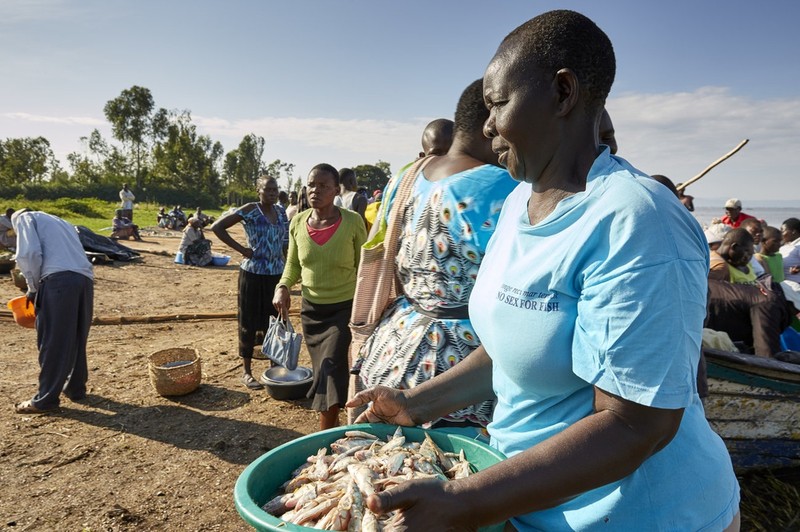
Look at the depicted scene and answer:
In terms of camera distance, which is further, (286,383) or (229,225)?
(229,225)

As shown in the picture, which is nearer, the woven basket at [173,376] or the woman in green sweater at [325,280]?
the woman in green sweater at [325,280]

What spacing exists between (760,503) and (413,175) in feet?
11.1

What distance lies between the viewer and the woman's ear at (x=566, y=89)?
104cm

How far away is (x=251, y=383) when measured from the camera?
5.49 meters

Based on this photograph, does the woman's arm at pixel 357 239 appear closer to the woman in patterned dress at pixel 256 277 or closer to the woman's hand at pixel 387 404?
the woman in patterned dress at pixel 256 277

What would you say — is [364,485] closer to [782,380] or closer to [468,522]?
[468,522]

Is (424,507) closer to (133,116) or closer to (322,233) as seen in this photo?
(322,233)

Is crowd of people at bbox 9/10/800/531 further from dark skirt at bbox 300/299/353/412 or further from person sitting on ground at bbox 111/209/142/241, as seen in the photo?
person sitting on ground at bbox 111/209/142/241

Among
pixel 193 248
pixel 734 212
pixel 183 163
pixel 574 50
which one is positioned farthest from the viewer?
pixel 183 163

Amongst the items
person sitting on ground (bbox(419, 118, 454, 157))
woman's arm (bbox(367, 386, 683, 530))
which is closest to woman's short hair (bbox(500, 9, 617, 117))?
woman's arm (bbox(367, 386, 683, 530))

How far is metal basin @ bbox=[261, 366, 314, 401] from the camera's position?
5.09m

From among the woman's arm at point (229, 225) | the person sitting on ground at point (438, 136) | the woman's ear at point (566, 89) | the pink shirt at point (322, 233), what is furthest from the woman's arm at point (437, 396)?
the woman's arm at point (229, 225)

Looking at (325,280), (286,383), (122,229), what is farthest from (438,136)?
(122,229)

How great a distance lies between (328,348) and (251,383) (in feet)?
6.18
